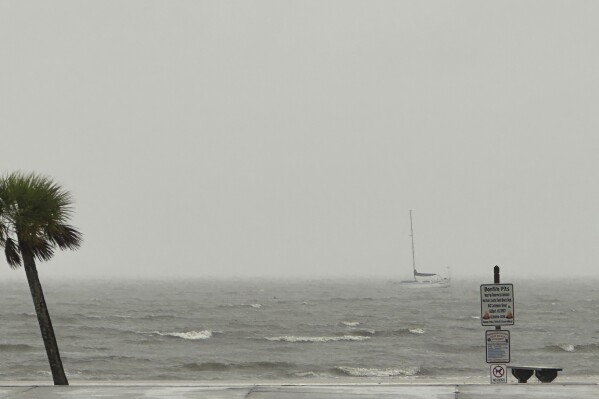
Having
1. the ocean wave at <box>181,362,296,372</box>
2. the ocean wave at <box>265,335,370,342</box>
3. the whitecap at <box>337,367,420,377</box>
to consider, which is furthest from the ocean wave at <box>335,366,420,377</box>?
the ocean wave at <box>265,335,370,342</box>

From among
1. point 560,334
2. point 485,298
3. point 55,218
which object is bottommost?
point 560,334

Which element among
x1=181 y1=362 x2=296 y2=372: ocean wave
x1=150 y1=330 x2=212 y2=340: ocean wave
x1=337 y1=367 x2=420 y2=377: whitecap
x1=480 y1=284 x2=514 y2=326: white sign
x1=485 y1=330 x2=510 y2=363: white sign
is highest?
x1=480 y1=284 x2=514 y2=326: white sign

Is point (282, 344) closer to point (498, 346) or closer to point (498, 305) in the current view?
point (498, 346)

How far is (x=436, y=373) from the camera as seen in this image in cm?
4581

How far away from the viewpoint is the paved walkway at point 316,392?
15047mm

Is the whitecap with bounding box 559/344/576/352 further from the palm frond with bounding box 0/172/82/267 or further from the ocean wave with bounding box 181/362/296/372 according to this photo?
the palm frond with bounding box 0/172/82/267

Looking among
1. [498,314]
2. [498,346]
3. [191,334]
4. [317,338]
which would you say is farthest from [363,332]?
[498,314]

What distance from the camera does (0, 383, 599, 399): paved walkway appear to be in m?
15.0

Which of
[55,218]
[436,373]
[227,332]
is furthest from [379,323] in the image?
[55,218]

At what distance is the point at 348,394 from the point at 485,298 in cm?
409

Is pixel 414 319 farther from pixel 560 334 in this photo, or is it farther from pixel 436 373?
pixel 436 373

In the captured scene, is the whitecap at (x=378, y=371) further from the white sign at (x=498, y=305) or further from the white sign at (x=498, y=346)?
the white sign at (x=498, y=305)

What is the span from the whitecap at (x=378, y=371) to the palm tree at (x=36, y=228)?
26.2 metres

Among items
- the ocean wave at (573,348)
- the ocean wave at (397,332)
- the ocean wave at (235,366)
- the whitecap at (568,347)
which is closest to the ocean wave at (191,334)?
the ocean wave at (397,332)
